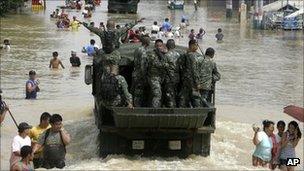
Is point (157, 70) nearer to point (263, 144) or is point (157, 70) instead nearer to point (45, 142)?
point (263, 144)

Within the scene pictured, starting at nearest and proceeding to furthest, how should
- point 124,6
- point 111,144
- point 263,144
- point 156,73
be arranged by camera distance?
1. point 263,144
2. point 111,144
3. point 156,73
4. point 124,6

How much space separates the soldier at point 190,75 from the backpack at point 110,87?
119 cm

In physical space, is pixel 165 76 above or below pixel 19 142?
above

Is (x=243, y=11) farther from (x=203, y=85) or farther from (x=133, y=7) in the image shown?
(x=203, y=85)

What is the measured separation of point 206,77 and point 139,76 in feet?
3.88

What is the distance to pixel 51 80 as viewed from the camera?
2148 cm

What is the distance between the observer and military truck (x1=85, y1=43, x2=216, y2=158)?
10133 mm

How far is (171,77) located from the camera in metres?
11.0

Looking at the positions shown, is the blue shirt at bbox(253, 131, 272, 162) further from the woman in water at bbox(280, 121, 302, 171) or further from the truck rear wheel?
the truck rear wheel

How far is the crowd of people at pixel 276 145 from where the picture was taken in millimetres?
9938

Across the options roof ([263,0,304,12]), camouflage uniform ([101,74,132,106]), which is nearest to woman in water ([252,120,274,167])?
camouflage uniform ([101,74,132,106])

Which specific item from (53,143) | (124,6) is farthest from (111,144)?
(124,6)

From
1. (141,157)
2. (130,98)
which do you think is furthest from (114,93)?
(141,157)

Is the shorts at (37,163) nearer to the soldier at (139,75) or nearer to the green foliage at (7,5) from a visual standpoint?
the soldier at (139,75)
